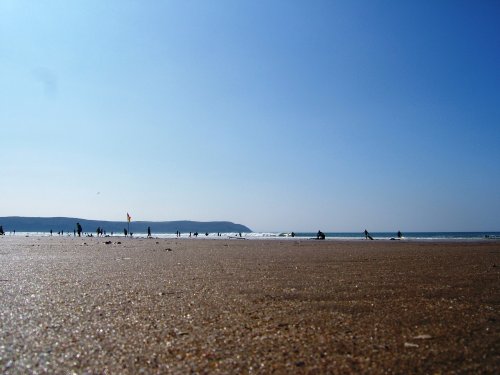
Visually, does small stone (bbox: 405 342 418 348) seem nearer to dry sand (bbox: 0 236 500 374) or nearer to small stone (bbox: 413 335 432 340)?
dry sand (bbox: 0 236 500 374)

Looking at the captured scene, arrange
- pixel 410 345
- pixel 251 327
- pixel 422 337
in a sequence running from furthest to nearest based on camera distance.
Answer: pixel 251 327, pixel 422 337, pixel 410 345

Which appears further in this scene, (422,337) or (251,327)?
(251,327)

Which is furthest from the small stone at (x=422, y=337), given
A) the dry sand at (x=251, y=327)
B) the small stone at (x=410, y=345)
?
the small stone at (x=410, y=345)

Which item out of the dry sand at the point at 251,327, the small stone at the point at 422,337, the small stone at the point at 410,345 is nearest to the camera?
the dry sand at the point at 251,327

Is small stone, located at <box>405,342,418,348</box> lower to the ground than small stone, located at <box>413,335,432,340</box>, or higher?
higher

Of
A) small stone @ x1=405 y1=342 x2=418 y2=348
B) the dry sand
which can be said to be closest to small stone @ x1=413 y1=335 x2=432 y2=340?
the dry sand

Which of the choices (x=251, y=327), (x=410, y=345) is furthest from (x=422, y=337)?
(x=251, y=327)

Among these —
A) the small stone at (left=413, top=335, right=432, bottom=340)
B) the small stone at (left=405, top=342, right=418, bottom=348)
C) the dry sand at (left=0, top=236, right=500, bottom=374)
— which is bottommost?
the dry sand at (left=0, top=236, right=500, bottom=374)

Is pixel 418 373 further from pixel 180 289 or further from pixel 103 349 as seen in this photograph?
pixel 180 289

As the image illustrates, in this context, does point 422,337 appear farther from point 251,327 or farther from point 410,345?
point 251,327

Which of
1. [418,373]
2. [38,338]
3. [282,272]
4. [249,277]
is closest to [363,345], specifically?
[418,373]

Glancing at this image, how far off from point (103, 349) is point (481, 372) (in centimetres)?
296

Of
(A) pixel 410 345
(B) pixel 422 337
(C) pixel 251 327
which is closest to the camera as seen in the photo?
(A) pixel 410 345

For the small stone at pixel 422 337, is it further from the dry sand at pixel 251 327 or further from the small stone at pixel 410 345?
the small stone at pixel 410 345
